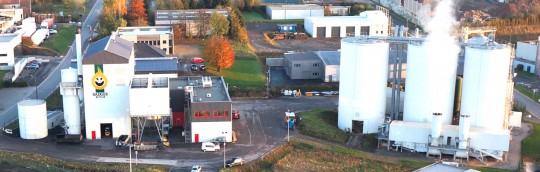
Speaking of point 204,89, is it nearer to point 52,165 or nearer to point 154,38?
point 52,165

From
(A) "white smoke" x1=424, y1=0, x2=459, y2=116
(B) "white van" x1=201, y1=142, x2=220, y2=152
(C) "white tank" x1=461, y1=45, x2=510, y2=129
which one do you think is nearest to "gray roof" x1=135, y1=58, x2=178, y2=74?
(B) "white van" x1=201, y1=142, x2=220, y2=152

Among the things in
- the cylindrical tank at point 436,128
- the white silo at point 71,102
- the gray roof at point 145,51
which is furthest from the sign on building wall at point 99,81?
the cylindrical tank at point 436,128

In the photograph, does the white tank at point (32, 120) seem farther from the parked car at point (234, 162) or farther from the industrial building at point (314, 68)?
the industrial building at point (314, 68)

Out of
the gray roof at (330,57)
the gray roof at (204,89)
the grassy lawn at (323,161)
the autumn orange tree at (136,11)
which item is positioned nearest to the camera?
the grassy lawn at (323,161)

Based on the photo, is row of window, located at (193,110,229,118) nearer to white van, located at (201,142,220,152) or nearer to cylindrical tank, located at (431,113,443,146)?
white van, located at (201,142,220,152)

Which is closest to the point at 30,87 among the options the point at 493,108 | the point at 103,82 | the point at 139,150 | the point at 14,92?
the point at 14,92

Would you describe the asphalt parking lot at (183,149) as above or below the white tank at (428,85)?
below

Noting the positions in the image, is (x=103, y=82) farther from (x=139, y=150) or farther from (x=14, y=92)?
(x=14, y=92)
